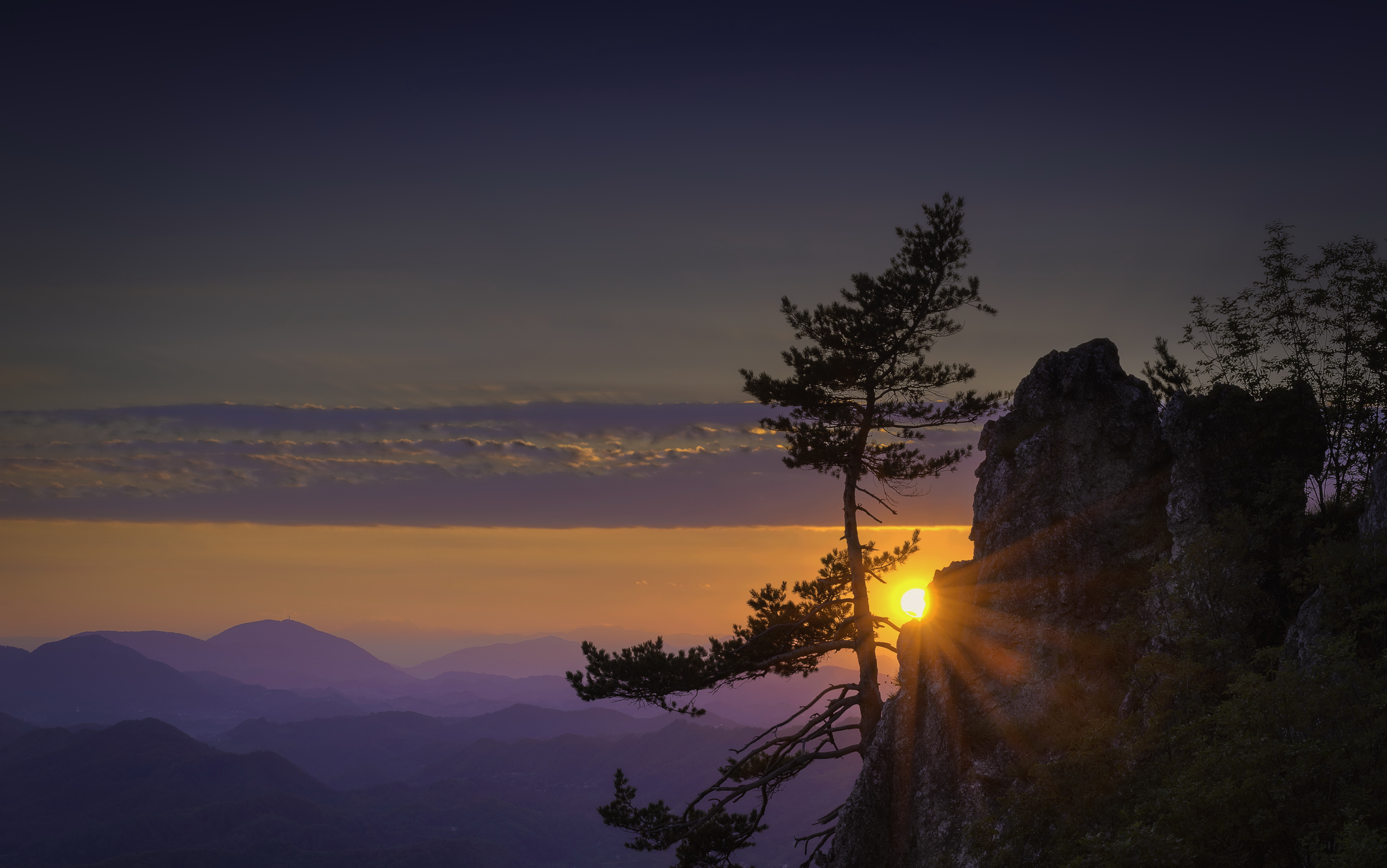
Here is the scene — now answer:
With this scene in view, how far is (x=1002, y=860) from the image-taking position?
1948cm

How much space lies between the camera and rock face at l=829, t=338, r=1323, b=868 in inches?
978

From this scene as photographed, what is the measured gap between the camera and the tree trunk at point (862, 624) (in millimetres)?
31984

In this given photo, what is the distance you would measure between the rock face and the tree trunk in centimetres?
262

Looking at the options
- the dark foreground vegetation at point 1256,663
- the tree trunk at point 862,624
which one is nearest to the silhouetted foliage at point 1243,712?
the dark foreground vegetation at point 1256,663

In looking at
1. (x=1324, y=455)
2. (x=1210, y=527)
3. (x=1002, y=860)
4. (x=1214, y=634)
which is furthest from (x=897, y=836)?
(x=1324, y=455)

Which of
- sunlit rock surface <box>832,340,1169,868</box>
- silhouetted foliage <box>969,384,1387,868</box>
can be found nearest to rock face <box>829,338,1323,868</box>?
sunlit rock surface <box>832,340,1169,868</box>

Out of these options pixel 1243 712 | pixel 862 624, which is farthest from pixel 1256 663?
pixel 862 624

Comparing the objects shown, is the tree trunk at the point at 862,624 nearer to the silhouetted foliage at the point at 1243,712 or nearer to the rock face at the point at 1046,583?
the rock face at the point at 1046,583

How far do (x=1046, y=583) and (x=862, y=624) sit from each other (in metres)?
7.97

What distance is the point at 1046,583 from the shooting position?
2698 centimetres

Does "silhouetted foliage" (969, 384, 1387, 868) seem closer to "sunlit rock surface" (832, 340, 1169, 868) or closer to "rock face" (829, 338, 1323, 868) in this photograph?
"rock face" (829, 338, 1323, 868)

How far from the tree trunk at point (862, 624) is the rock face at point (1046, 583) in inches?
103

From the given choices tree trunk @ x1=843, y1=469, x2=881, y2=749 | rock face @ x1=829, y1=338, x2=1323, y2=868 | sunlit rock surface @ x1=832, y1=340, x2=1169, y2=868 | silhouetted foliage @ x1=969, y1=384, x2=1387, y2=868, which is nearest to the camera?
silhouetted foliage @ x1=969, y1=384, x2=1387, y2=868

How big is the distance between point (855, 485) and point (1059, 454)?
8048 mm
